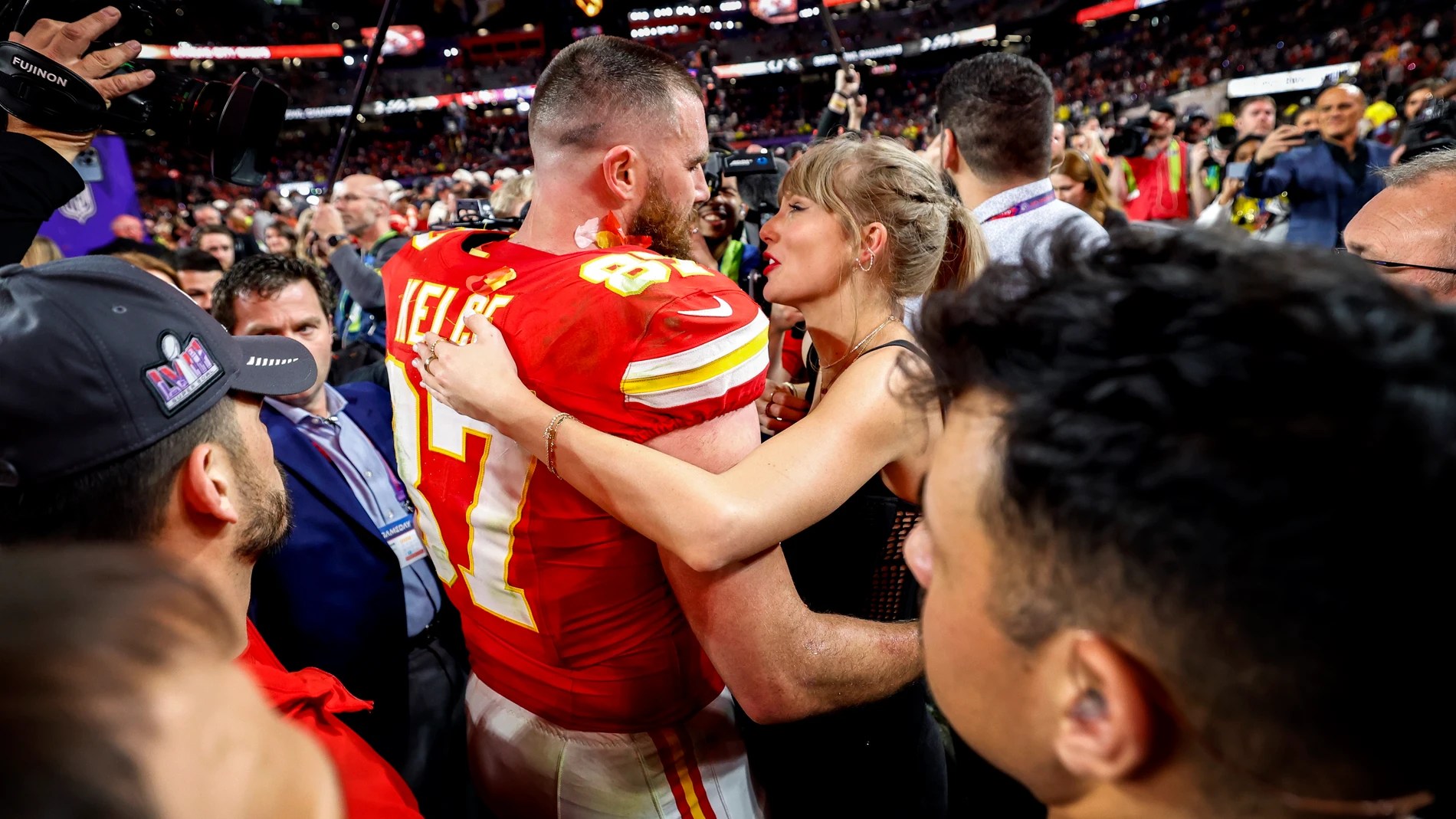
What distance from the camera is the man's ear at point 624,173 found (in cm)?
158

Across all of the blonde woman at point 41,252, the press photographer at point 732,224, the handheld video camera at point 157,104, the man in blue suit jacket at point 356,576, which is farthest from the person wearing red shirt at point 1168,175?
the blonde woman at point 41,252

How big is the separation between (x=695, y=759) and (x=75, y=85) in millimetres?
2014

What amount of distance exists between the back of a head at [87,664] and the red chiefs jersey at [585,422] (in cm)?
72

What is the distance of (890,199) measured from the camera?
1.86 m

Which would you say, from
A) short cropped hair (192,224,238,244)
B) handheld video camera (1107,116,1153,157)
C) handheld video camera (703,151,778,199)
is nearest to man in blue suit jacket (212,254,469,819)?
handheld video camera (703,151,778,199)

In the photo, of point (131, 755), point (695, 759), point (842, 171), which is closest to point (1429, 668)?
point (131, 755)

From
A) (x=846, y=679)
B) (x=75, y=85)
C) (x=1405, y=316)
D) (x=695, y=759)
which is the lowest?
(x=695, y=759)

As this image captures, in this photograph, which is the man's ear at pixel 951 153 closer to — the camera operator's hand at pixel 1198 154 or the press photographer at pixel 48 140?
the press photographer at pixel 48 140

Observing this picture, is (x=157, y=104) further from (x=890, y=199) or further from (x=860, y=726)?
(x=860, y=726)

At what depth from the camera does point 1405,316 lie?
52 centimetres

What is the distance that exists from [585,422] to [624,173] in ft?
2.06

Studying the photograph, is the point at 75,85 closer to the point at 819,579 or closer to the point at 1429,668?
the point at 819,579

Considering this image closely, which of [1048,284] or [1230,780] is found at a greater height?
[1048,284]

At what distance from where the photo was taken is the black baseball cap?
96 cm
